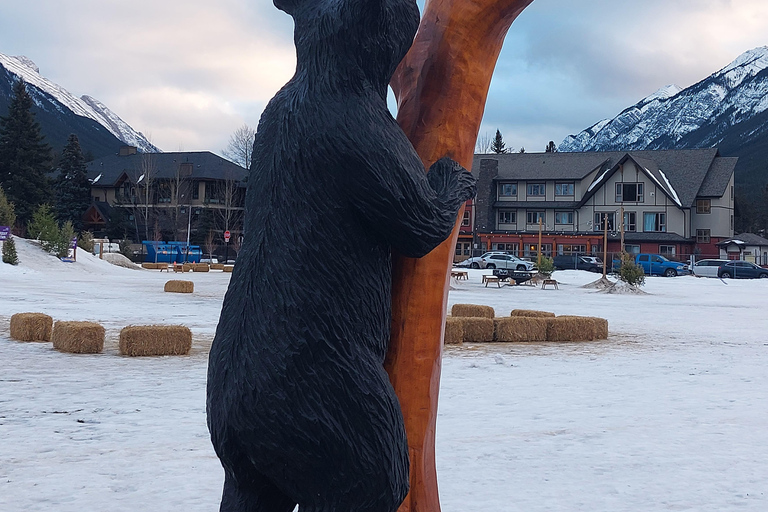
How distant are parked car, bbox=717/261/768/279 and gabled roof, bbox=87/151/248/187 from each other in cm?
3955

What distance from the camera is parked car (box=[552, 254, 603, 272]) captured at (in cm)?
4584

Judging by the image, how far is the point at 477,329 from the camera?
558 inches

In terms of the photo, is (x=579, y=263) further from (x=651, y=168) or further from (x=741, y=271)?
(x=651, y=168)

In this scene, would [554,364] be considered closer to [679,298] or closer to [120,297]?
[120,297]

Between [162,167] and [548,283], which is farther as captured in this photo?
[162,167]

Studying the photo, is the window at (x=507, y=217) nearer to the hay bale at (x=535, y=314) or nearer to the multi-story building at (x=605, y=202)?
the multi-story building at (x=605, y=202)

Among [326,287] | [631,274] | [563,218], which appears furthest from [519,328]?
[563,218]

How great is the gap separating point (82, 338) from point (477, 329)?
294 inches

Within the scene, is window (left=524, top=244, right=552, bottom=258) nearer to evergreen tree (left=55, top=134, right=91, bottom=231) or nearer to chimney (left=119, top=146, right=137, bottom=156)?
evergreen tree (left=55, top=134, right=91, bottom=231)

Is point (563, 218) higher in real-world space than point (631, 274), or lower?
higher

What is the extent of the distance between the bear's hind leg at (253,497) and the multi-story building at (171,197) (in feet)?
179

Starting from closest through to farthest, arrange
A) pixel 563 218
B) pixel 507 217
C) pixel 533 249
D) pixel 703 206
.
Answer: pixel 703 206 → pixel 533 249 → pixel 563 218 → pixel 507 217

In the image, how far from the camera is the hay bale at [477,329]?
14.0m

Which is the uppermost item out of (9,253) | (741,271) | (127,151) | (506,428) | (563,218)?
(127,151)
